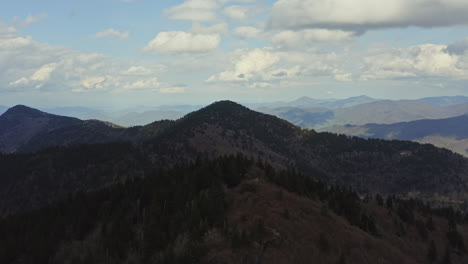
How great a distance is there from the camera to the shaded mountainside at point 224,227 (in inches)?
2052

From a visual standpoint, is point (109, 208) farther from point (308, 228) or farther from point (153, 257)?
point (308, 228)

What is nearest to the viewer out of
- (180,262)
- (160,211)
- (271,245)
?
(180,262)

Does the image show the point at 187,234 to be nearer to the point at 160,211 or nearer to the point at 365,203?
the point at 160,211

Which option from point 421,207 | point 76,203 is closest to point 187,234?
point 76,203

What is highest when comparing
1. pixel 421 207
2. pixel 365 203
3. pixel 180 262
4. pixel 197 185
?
pixel 197 185

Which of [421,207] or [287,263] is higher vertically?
[287,263]

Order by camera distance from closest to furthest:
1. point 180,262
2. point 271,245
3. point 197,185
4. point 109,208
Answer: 1. point 180,262
2. point 271,245
3. point 197,185
4. point 109,208

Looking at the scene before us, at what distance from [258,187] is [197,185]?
49.8 ft

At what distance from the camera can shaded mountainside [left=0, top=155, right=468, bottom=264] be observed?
52.1 metres

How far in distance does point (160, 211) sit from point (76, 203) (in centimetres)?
4837

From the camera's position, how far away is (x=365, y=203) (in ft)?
336

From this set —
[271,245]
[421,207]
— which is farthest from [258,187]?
[421,207]

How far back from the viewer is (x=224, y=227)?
5431cm

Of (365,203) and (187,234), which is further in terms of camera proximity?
(365,203)
